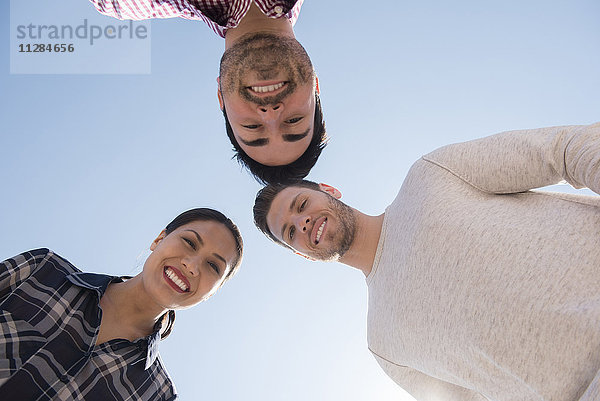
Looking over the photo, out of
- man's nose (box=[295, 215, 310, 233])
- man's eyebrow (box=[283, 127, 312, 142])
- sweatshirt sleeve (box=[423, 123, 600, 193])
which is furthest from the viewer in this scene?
man's eyebrow (box=[283, 127, 312, 142])

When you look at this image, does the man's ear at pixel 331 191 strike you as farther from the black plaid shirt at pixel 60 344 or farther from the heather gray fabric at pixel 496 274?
the black plaid shirt at pixel 60 344

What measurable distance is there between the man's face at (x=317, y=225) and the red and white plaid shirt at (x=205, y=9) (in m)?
1.22

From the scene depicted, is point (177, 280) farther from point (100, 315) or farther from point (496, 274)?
point (496, 274)

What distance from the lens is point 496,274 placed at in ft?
6.00

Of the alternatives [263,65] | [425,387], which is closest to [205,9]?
[263,65]

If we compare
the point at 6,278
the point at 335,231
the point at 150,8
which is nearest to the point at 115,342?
the point at 6,278

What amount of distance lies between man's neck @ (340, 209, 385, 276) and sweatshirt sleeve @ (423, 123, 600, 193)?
630 millimetres

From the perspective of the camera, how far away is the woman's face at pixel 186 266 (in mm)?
2673

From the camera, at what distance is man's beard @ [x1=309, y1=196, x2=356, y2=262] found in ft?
8.62

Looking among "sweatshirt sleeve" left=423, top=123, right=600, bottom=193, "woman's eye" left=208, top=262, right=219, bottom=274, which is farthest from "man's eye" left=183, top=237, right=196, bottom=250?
"sweatshirt sleeve" left=423, top=123, right=600, bottom=193

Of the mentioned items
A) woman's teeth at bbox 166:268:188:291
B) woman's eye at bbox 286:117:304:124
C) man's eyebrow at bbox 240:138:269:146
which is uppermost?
woman's eye at bbox 286:117:304:124

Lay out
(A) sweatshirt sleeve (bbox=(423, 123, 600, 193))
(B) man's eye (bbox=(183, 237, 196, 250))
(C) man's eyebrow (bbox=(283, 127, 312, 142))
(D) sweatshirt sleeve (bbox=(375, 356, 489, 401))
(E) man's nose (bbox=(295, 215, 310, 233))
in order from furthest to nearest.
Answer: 1. (B) man's eye (bbox=(183, 237, 196, 250))
2. (C) man's eyebrow (bbox=(283, 127, 312, 142))
3. (E) man's nose (bbox=(295, 215, 310, 233))
4. (D) sweatshirt sleeve (bbox=(375, 356, 489, 401))
5. (A) sweatshirt sleeve (bbox=(423, 123, 600, 193))

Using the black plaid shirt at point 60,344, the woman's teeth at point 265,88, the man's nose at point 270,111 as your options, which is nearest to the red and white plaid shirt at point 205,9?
the woman's teeth at point 265,88

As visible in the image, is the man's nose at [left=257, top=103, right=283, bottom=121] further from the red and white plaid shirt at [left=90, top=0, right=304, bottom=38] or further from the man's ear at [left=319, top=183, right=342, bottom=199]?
the man's ear at [left=319, top=183, right=342, bottom=199]
